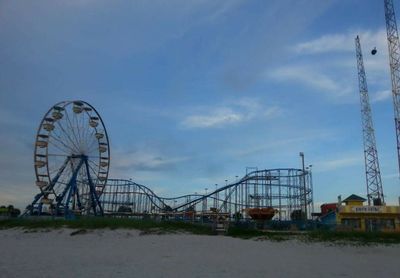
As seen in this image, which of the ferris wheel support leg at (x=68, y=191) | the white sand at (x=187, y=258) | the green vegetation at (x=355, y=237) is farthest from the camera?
the ferris wheel support leg at (x=68, y=191)

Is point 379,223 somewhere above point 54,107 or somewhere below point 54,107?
below

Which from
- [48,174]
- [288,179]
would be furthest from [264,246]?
[48,174]

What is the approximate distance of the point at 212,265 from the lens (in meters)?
17.6

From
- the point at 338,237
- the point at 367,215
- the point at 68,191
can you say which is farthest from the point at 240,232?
the point at 68,191

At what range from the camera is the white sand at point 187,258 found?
15.4m

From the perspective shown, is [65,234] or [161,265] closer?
[161,265]

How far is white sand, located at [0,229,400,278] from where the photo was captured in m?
15.4

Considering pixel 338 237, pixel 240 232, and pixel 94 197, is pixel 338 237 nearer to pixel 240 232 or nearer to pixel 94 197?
pixel 240 232

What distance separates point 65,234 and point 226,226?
12076 millimetres

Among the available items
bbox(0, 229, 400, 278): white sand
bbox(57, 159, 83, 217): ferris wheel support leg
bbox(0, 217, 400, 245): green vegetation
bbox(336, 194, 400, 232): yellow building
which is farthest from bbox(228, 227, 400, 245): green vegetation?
bbox(57, 159, 83, 217): ferris wheel support leg

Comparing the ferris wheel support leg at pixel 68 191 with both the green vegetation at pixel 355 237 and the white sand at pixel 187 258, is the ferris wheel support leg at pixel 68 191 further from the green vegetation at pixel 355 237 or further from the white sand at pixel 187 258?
the green vegetation at pixel 355 237

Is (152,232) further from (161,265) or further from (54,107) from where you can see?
(54,107)

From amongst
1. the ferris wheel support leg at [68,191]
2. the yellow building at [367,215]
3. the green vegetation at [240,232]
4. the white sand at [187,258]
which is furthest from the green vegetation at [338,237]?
the ferris wheel support leg at [68,191]

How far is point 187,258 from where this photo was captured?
19750 millimetres
